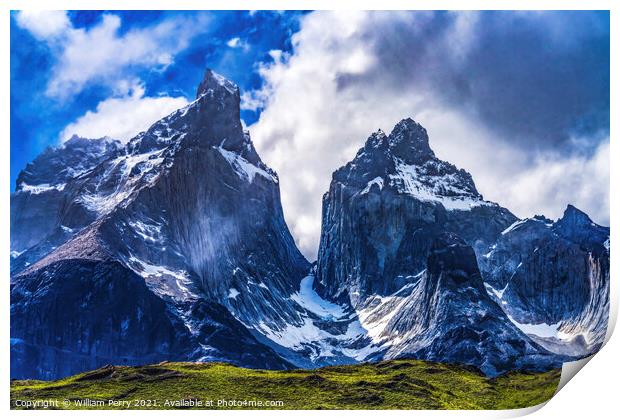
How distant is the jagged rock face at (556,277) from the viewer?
410 ft

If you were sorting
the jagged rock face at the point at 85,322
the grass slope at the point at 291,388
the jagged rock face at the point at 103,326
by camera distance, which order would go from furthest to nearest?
the jagged rock face at the point at 103,326 → the jagged rock face at the point at 85,322 → the grass slope at the point at 291,388

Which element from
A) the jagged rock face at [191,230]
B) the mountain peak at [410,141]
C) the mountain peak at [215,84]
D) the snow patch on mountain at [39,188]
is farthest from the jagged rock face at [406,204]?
the snow patch on mountain at [39,188]

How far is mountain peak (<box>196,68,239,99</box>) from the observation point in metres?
120

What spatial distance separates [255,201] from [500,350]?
4349 cm

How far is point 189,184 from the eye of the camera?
574 ft

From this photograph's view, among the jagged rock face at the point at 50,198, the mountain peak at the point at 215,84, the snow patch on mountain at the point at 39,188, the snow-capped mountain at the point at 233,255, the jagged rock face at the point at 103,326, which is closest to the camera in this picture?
the mountain peak at the point at 215,84

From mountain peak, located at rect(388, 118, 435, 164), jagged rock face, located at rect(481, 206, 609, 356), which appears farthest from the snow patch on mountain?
jagged rock face, located at rect(481, 206, 609, 356)

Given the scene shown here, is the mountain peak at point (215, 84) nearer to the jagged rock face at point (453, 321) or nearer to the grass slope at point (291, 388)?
the grass slope at point (291, 388)

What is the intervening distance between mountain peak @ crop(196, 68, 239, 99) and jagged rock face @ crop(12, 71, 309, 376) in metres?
10.3

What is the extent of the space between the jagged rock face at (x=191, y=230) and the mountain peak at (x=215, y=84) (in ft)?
33.7

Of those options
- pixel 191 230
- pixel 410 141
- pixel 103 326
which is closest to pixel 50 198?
pixel 191 230

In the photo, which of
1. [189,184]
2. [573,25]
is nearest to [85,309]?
[189,184]

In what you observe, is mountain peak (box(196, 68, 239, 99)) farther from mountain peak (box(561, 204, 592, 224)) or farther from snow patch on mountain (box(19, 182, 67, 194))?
mountain peak (box(561, 204, 592, 224))
